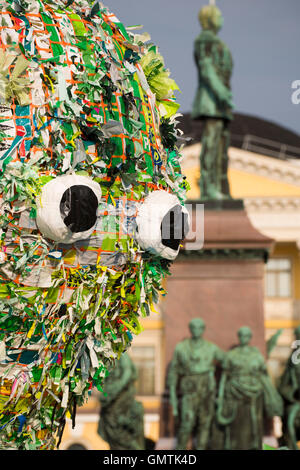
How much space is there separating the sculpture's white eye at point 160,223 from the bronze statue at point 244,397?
276 inches

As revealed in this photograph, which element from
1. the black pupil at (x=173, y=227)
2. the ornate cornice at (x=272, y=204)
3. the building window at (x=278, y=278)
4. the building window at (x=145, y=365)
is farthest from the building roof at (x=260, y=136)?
the black pupil at (x=173, y=227)

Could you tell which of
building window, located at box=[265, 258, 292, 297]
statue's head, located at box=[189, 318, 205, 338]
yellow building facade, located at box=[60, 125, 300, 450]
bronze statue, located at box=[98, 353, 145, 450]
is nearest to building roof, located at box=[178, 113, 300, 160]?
yellow building facade, located at box=[60, 125, 300, 450]

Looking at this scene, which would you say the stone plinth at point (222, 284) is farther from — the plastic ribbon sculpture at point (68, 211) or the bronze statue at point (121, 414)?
the plastic ribbon sculpture at point (68, 211)

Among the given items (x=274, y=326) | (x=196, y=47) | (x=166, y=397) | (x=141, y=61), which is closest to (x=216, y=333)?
(x=166, y=397)

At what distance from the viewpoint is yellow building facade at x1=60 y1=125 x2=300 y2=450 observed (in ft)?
77.4

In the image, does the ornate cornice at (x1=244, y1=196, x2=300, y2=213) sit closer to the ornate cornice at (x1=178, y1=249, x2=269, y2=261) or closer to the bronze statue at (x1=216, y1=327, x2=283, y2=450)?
the ornate cornice at (x1=178, y1=249, x2=269, y2=261)

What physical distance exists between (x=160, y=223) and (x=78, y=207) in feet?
0.73

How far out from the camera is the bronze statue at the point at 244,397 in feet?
29.3

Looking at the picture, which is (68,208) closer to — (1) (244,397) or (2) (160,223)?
(2) (160,223)

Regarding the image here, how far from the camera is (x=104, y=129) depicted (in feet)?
6.58

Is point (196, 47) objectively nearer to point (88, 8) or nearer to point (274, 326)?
point (88, 8)

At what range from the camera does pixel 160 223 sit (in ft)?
6.81

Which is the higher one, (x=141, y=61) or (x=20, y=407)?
(x=141, y=61)
